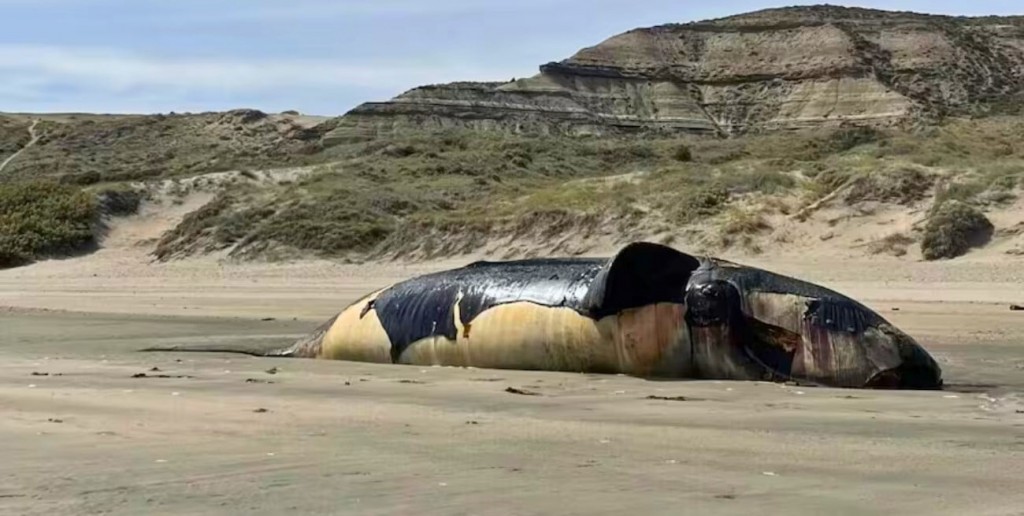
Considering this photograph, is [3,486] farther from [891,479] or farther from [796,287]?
[796,287]

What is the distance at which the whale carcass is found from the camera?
29.0 feet

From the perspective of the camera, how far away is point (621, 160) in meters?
42.0

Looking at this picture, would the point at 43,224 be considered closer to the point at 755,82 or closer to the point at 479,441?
the point at 479,441

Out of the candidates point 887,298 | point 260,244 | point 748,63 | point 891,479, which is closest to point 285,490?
point 891,479

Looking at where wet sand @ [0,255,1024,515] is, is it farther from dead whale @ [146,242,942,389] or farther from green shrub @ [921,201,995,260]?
green shrub @ [921,201,995,260]

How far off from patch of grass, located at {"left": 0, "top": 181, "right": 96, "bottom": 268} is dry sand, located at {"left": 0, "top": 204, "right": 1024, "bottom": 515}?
2028 cm

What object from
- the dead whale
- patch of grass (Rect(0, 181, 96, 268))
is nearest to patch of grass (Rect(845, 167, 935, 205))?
the dead whale

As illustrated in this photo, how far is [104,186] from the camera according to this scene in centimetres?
3709

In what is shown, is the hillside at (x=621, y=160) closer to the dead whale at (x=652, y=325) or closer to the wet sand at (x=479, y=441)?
the dead whale at (x=652, y=325)

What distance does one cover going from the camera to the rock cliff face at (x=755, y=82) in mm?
57656

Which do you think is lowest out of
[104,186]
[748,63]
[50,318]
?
[50,318]

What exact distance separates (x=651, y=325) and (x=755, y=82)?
56.8m

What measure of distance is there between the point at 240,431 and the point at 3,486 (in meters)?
1.70

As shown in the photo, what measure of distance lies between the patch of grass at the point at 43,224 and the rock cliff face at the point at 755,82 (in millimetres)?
19125
